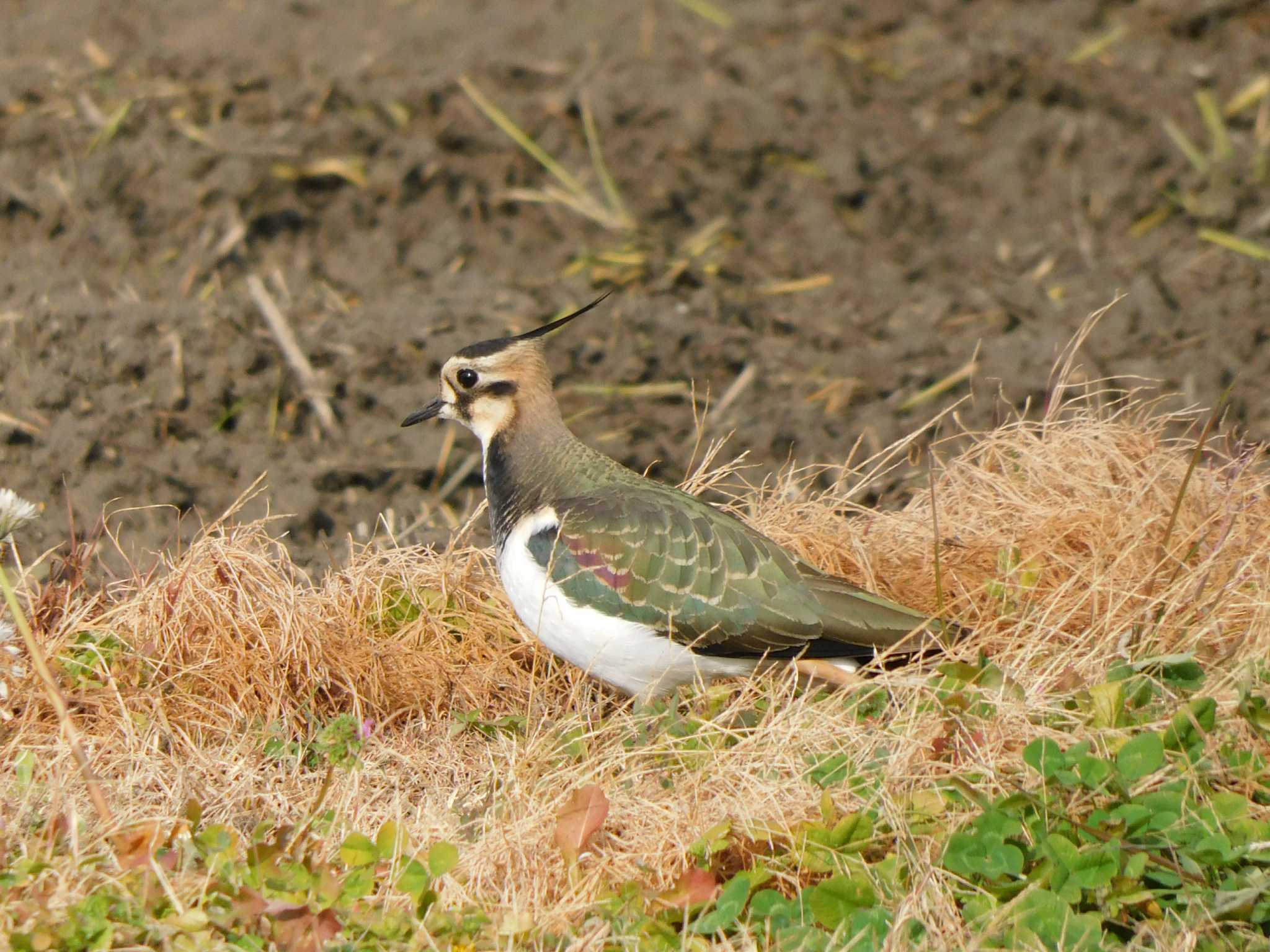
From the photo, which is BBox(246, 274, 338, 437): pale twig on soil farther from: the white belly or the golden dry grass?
the white belly

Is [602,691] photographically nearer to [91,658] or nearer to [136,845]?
[91,658]

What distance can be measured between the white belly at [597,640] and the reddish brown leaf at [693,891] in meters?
1.07

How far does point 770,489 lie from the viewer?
5.94m

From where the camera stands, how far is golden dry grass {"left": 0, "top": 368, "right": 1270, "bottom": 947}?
12.8ft

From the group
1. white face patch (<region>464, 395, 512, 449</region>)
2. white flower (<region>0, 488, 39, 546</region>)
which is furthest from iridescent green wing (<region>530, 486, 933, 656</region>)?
white flower (<region>0, 488, 39, 546</region>)

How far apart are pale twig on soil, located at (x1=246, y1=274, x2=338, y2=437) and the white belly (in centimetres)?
205

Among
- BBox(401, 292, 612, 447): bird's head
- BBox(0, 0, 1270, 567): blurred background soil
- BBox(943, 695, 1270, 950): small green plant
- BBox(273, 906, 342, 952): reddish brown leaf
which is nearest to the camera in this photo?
BBox(273, 906, 342, 952): reddish brown leaf

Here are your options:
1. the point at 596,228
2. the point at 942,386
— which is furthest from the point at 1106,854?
the point at 596,228

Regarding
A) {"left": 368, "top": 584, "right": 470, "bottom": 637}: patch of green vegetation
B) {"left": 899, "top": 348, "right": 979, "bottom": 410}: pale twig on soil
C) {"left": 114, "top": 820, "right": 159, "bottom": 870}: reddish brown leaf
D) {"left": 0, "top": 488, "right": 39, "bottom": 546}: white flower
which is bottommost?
{"left": 899, "top": 348, "right": 979, "bottom": 410}: pale twig on soil

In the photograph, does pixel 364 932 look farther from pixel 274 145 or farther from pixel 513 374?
pixel 274 145

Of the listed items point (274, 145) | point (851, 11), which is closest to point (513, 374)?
point (274, 145)

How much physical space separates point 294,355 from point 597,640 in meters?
2.66

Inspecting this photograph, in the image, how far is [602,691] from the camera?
5012 millimetres

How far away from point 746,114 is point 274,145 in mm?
2476
